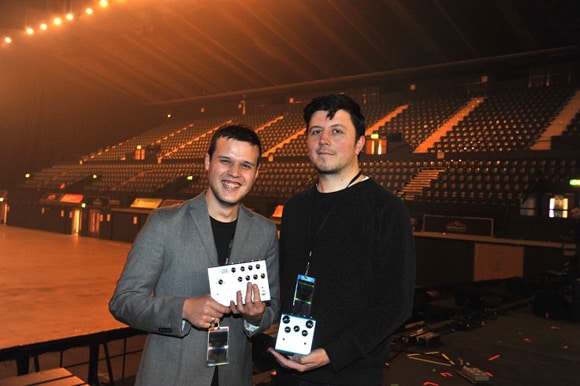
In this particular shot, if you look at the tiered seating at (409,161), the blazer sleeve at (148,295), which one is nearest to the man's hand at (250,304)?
the blazer sleeve at (148,295)

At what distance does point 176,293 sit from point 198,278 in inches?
4.3

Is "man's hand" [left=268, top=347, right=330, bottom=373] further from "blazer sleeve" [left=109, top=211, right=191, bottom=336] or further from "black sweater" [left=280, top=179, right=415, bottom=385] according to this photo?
"blazer sleeve" [left=109, top=211, right=191, bottom=336]

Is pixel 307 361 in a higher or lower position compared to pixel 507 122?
lower

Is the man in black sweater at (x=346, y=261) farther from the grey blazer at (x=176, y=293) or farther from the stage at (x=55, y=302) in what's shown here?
the stage at (x=55, y=302)

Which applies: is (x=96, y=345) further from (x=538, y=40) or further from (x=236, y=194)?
(x=538, y=40)

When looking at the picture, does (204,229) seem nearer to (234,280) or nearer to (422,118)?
(234,280)

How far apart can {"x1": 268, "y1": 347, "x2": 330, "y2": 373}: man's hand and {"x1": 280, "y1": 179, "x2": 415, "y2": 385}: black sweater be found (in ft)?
0.09

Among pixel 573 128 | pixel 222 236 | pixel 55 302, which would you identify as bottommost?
pixel 55 302

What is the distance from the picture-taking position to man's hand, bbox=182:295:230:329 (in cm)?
169

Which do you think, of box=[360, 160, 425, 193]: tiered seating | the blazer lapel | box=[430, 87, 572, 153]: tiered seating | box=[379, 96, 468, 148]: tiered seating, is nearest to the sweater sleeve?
the blazer lapel

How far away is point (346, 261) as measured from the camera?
1.82m

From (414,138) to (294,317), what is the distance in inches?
579

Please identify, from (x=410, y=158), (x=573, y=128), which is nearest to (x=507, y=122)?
(x=573, y=128)

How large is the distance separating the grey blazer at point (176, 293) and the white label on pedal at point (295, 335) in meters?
0.22
